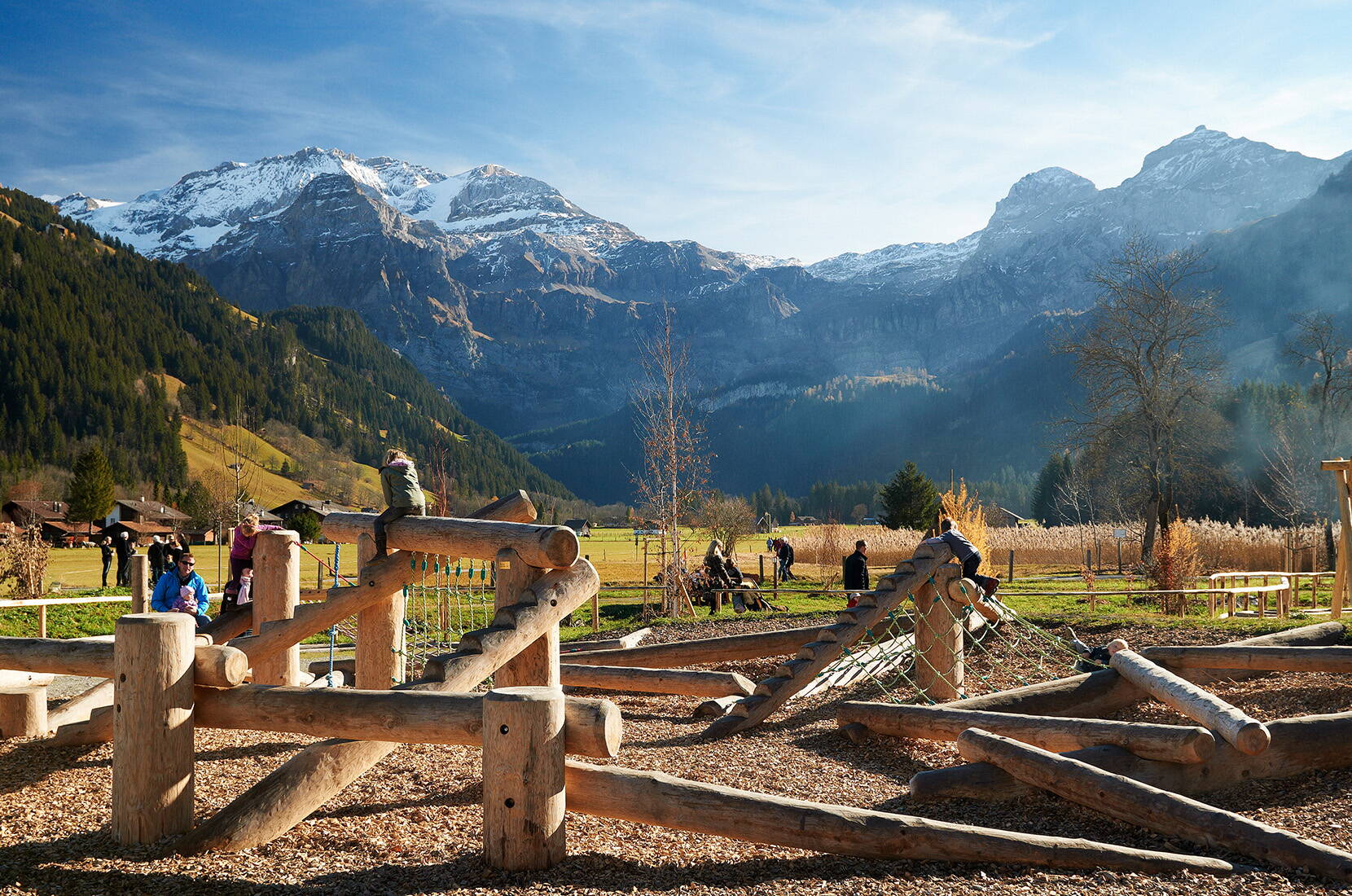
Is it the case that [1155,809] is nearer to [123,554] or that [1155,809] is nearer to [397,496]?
[397,496]

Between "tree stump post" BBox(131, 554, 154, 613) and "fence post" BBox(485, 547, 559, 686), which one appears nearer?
"fence post" BBox(485, 547, 559, 686)

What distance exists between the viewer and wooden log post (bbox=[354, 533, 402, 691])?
7.31 m

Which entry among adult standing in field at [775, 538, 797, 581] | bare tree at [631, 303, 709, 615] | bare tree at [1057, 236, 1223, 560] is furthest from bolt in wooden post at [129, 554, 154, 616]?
bare tree at [1057, 236, 1223, 560]

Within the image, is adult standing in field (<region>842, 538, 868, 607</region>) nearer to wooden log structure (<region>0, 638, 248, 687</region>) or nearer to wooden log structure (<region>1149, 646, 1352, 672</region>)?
wooden log structure (<region>1149, 646, 1352, 672</region>)

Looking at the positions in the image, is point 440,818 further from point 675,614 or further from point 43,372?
point 43,372

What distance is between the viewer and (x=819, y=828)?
171 inches

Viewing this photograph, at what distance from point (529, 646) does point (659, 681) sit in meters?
3.21

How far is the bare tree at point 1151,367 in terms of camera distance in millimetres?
29016

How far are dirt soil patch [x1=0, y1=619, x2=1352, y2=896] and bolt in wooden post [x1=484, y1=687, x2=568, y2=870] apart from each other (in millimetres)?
118

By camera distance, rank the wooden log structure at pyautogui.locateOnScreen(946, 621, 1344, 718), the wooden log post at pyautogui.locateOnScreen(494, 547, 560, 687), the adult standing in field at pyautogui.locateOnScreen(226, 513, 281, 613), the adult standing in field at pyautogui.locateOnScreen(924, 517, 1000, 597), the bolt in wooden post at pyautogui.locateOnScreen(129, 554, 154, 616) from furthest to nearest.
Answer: the bolt in wooden post at pyautogui.locateOnScreen(129, 554, 154, 616)
the adult standing in field at pyautogui.locateOnScreen(226, 513, 281, 613)
the adult standing in field at pyautogui.locateOnScreen(924, 517, 1000, 597)
the wooden log structure at pyautogui.locateOnScreen(946, 621, 1344, 718)
the wooden log post at pyautogui.locateOnScreen(494, 547, 560, 687)

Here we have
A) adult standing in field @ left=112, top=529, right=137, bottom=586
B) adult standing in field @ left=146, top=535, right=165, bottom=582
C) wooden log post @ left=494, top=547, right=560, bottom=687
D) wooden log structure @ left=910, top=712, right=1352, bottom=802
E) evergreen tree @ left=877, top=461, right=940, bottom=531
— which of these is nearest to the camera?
wooden log structure @ left=910, top=712, right=1352, bottom=802

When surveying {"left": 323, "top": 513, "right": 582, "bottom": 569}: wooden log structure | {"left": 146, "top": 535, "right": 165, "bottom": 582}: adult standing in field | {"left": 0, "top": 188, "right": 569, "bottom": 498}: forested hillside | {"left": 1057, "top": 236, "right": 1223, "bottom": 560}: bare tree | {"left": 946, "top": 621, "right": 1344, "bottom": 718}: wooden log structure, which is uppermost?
{"left": 0, "top": 188, "right": 569, "bottom": 498}: forested hillside

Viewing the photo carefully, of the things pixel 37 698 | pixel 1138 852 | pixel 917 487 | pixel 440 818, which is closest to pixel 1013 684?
pixel 1138 852

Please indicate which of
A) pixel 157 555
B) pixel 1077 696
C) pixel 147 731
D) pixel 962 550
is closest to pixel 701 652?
pixel 962 550
